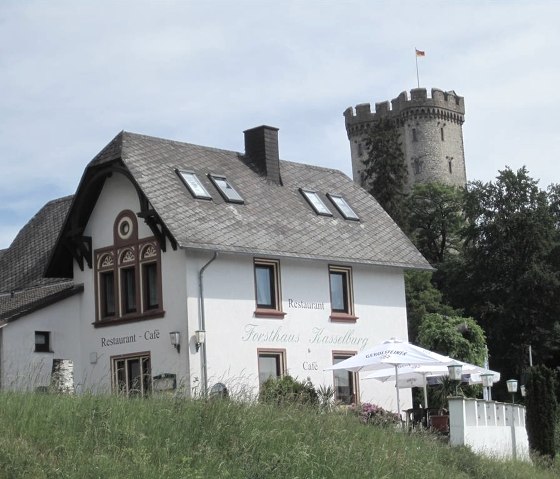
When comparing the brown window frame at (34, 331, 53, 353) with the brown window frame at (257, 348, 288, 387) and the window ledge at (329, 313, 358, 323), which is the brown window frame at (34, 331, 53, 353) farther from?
the window ledge at (329, 313, 358, 323)

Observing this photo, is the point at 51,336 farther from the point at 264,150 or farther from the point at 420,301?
the point at 420,301

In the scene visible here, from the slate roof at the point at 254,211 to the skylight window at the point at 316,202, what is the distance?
0.16 meters

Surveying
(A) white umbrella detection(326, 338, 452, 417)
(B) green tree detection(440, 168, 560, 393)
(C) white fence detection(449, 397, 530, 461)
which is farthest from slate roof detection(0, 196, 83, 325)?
(B) green tree detection(440, 168, 560, 393)

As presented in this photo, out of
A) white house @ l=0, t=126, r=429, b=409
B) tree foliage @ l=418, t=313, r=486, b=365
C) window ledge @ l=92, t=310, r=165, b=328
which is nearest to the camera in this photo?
white house @ l=0, t=126, r=429, b=409

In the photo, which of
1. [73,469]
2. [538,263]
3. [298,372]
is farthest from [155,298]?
[538,263]

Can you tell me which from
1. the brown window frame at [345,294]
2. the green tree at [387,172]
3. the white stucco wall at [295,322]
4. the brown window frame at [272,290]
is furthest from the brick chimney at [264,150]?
the green tree at [387,172]

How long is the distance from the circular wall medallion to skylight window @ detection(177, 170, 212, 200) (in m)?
1.85

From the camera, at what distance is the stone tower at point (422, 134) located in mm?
107250

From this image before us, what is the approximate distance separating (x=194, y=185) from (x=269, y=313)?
4040mm

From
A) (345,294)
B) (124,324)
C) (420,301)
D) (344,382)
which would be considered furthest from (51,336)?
(420,301)

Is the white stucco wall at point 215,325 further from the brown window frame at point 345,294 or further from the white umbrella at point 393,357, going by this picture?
the white umbrella at point 393,357

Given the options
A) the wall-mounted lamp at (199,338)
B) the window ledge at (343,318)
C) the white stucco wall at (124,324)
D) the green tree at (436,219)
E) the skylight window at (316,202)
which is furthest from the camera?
the green tree at (436,219)

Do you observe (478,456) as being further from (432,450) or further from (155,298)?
(155,298)

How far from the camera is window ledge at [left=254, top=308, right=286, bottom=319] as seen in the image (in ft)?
109
